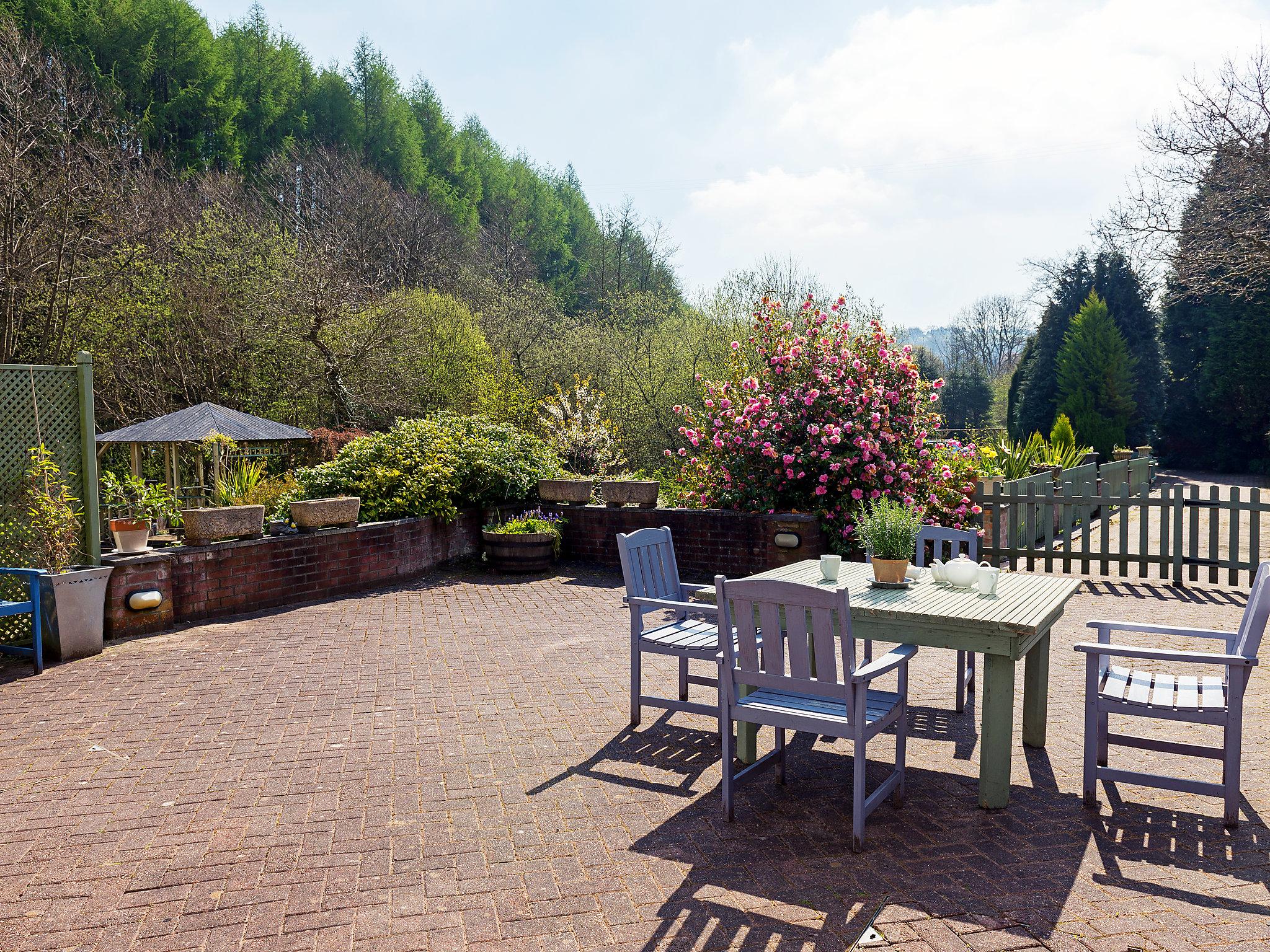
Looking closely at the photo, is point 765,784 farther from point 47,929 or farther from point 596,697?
point 47,929

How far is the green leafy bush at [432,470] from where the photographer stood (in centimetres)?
1077

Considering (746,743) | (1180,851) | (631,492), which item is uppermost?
(631,492)

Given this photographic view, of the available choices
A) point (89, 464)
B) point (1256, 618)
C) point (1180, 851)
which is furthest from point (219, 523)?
point (1256, 618)

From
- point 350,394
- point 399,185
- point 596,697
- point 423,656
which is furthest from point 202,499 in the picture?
point 399,185

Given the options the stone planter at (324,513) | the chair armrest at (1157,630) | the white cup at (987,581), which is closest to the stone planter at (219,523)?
the stone planter at (324,513)

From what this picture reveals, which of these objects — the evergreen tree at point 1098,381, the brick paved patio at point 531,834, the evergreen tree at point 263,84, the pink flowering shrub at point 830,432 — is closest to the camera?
the brick paved patio at point 531,834

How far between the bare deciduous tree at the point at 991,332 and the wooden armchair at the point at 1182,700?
62.1 m

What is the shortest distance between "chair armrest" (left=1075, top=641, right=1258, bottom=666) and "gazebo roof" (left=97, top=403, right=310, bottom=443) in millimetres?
10839

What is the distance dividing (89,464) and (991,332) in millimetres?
65268

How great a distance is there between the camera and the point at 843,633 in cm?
344

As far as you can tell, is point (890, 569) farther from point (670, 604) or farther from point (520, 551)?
point (520, 551)

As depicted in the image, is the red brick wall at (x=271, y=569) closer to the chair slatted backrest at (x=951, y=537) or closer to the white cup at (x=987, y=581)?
the chair slatted backrest at (x=951, y=537)

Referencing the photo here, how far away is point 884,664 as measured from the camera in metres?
3.75

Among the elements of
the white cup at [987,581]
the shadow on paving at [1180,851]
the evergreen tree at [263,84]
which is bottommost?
the shadow on paving at [1180,851]
